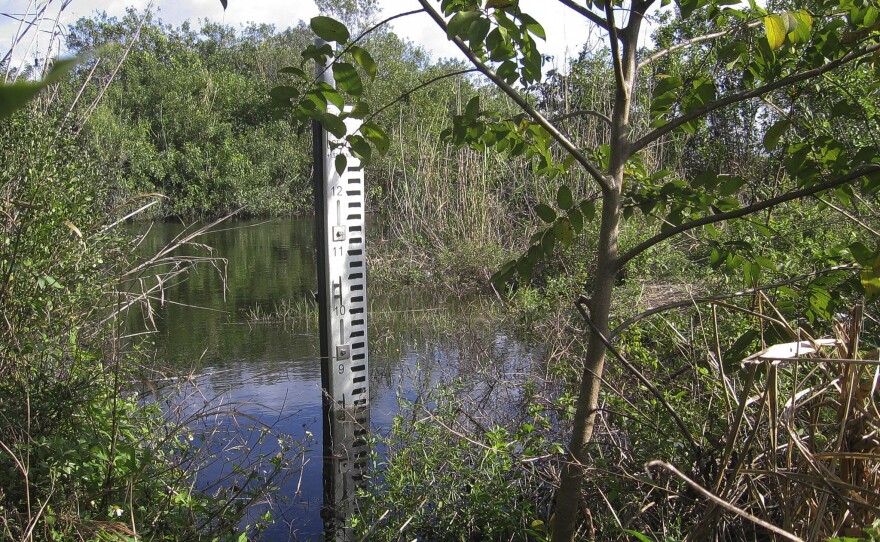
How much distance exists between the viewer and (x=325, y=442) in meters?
3.73

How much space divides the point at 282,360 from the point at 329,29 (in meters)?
4.81

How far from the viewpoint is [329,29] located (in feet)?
5.27

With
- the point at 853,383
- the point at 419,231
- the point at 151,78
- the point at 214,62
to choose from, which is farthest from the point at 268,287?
the point at 214,62

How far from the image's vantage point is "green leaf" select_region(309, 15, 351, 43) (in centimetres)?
160

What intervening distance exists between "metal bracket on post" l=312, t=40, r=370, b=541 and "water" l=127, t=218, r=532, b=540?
0.14m

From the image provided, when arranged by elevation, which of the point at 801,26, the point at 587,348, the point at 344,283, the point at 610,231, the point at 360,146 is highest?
the point at 801,26

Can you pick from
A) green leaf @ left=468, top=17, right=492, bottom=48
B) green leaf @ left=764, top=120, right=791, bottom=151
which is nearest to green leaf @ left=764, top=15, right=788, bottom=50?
green leaf @ left=764, top=120, right=791, bottom=151

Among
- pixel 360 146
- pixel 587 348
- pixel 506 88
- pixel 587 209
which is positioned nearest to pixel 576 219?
pixel 587 209

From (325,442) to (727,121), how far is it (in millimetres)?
7777

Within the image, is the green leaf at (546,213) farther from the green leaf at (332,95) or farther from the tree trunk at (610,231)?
the green leaf at (332,95)

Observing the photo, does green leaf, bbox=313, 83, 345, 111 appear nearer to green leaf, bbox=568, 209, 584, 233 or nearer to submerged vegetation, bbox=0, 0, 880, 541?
submerged vegetation, bbox=0, 0, 880, 541

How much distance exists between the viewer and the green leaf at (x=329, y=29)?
160cm

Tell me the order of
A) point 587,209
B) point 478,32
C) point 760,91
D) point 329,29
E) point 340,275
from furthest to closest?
point 340,275, point 587,209, point 760,91, point 329,29, point 478,32

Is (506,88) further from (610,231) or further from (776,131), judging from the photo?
(776,131)
